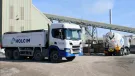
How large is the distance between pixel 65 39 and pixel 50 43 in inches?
69.6

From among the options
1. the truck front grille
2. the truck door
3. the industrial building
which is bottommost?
the truck front grille

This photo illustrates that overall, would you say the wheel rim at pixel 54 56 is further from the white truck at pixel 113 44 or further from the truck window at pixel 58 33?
the white truck at pixel 113 44

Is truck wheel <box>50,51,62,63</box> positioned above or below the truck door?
below

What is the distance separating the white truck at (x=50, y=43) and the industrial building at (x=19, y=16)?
20893 millimetres

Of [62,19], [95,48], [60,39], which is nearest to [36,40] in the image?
[60,39]

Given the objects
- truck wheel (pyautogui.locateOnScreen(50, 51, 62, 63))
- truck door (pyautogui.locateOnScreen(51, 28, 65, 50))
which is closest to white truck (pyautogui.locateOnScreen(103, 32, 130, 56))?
truck wheel (pyautogui.locateOnScreen(50, 51, 62, 63))

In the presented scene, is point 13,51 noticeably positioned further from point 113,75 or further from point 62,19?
point 62,19

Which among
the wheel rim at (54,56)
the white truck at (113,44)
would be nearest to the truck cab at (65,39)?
the wheel rim at (54,56)

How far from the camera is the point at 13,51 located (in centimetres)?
3098

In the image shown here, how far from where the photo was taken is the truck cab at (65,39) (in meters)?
25.5

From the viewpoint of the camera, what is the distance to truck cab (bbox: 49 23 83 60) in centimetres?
2553

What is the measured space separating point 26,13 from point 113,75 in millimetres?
38973

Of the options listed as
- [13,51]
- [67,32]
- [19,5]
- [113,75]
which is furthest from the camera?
[19,5]

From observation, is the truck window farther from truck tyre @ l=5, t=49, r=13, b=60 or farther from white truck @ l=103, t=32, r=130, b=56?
white truck @ l=103, t=32, r=130, b=56
